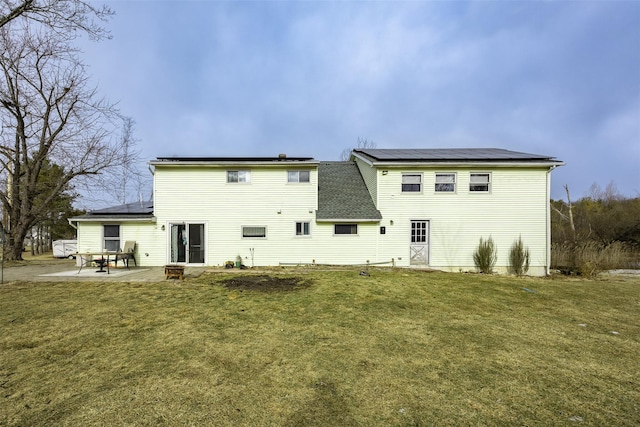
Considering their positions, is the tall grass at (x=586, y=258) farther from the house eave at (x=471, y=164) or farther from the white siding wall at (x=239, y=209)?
the white siding wall at (x=239, y=209)

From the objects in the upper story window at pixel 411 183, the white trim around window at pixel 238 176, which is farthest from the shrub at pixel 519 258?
the white trim around window at pixel 238 176

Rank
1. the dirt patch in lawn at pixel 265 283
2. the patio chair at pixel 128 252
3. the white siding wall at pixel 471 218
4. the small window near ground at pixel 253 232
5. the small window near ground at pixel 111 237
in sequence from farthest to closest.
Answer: the white siding wall at pixel 471 218 → the small window near ground at pixel 253 232 → the small window near ground at pixel 111 237 → the patio chair at pixel 128 252 → the dirt patch in lawn at pixel 265 283

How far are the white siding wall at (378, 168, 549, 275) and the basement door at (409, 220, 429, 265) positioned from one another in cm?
23

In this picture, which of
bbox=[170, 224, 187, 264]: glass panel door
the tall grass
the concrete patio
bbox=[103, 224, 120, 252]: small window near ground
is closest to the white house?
bbox=[170, 224, 187, 264]: glass panel door

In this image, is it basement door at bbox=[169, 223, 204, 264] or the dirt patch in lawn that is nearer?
the dirt patch in lawn

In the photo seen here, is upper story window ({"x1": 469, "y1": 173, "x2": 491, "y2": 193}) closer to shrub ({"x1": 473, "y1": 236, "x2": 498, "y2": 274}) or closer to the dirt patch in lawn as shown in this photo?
shrub ({"x1": 473, "y1": 236, "x2": 498, "y2": 274})

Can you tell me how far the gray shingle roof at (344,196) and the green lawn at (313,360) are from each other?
566cm

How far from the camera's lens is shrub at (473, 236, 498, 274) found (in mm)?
13352

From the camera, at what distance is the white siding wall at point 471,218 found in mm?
13688

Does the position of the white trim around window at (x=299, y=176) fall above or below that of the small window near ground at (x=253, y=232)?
above

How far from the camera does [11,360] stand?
4230 mm

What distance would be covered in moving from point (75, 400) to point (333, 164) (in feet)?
56.1

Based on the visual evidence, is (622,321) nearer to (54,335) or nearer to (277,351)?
(277,351)

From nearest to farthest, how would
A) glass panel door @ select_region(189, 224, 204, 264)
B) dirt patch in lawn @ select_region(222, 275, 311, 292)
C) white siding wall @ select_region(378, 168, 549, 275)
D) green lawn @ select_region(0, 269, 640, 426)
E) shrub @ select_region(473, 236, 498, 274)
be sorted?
green lawn @ select_region(0, 269, 640, 426) < dirt patch in lawn @ select_region(222, 275, 311, 292) < shrub @ select_region(473, 236, 498, 274) < glass panel door @ select_region(189, 224, 204, 264) < white siding wall @ select_region(378, 168, 549, 275)
